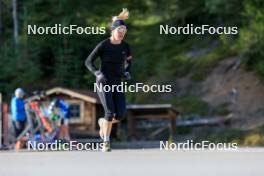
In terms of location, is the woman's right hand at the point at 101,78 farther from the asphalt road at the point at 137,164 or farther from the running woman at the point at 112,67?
the asphalt road at the point at 137,164

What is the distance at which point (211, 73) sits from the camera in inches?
1326

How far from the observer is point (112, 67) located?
13.1 meters

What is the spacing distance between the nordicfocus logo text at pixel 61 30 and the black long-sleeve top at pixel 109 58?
2145 centimetres

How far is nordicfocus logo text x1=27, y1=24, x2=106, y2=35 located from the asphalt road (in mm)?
22057

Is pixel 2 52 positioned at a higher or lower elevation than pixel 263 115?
higher

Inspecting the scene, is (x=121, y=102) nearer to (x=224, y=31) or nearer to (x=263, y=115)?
(x=263, y=115)

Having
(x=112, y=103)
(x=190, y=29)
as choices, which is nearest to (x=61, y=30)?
(x=190, y=29)

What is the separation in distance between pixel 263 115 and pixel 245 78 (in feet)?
11.3

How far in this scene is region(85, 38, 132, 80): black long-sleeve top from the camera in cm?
1305

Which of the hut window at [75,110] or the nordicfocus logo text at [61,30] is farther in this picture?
the nordicfocus logo text at [61,30]

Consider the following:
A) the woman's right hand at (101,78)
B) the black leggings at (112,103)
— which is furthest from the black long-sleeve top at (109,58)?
the black leggings at (112,103)

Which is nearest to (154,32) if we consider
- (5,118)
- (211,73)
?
(211,73)

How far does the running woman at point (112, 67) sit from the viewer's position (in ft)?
42.5

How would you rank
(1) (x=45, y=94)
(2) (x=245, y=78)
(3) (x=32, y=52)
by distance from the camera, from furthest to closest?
1. (3) (x=32, y=52)
2. (2) (x=245, y=78)
3. (1) (x=45, y=94)
